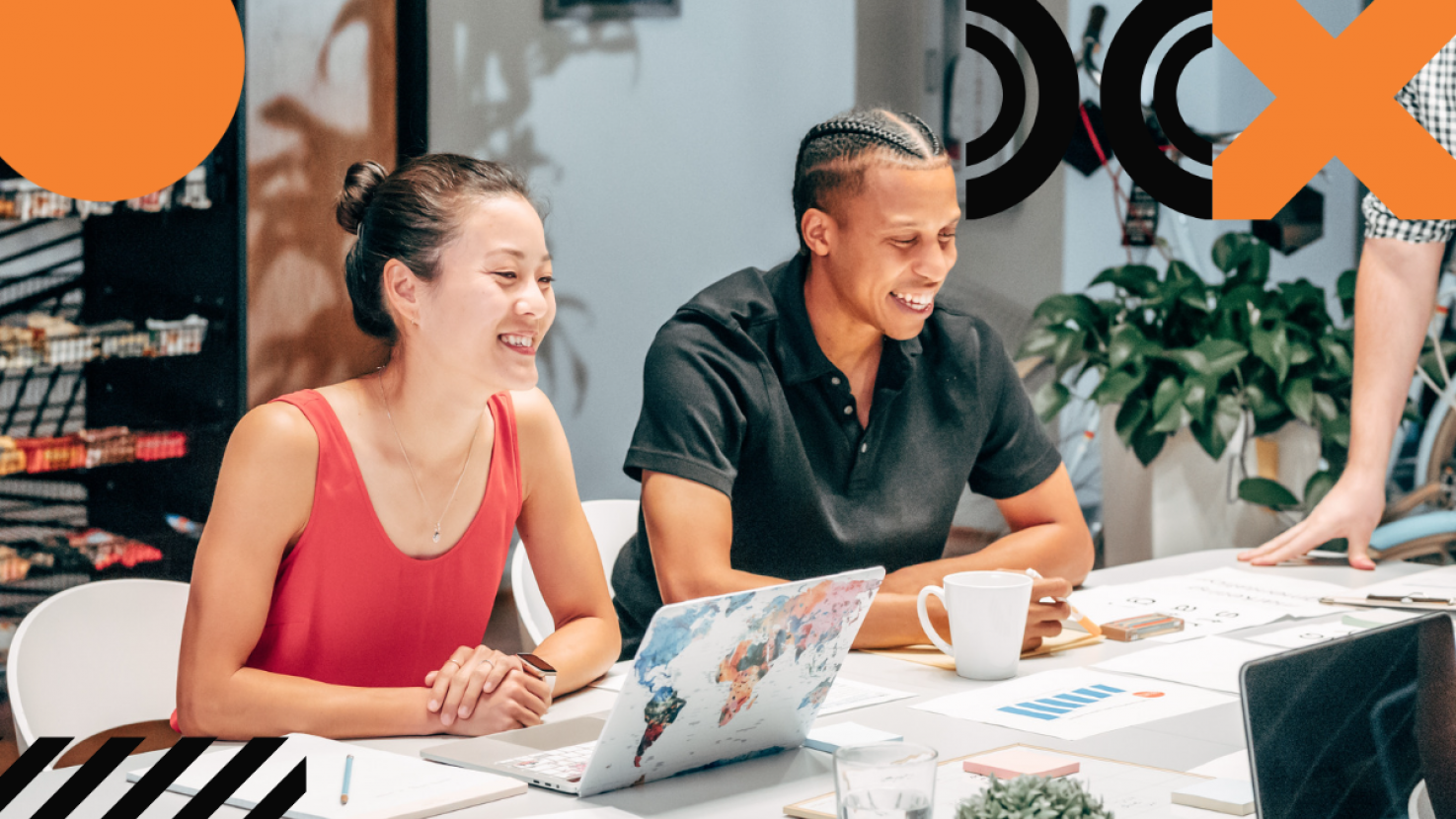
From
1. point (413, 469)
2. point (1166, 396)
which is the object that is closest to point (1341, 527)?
point (1166, 396)

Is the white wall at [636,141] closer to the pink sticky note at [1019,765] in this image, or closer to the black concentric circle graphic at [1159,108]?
the black concentric circle graphic at [1159,108]

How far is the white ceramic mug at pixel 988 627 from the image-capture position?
1.40 metres

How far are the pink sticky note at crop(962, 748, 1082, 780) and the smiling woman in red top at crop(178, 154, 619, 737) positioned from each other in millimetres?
430

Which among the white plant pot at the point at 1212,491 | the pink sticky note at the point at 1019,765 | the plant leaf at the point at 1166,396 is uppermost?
the plant leaf at the point at 1166,396

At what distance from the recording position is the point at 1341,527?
6.57 feet

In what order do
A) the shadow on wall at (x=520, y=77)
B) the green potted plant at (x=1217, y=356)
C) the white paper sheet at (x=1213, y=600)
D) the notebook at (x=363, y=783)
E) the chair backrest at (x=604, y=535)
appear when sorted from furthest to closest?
the shadow on wall at (x=520, y=77)
the green potted plant at (x=1217, y=356)
the chair backrest at (x=604, y=535)
the white paper sheet at (x=1213, y=600)
the notebook at (x=363, y=783)

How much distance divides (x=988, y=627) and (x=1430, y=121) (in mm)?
1467

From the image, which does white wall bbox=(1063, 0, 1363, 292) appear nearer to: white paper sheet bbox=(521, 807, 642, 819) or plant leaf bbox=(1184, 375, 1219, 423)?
plant leaf bbox=(1184, 375, 1219, 423)

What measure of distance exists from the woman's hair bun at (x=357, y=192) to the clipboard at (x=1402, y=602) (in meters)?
1.30

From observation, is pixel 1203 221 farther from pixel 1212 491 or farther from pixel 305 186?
pixel 305 186

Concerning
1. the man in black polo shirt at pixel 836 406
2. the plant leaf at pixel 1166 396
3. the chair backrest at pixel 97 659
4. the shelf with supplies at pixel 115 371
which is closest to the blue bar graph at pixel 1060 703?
the man in black polo shirt at pixel 836 406

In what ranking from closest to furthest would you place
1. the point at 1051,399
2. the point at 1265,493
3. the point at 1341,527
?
the point at 1341,527, the point at 1265,493, the point at 1051,399

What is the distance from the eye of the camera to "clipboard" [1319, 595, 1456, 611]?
1.67 metres

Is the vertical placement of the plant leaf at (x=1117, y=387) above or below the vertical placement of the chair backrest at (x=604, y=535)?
above
